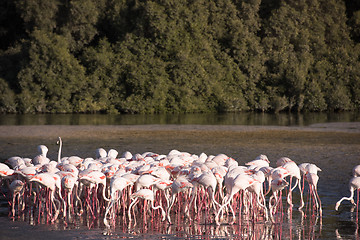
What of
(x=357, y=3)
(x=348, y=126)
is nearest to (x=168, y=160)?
(x=348, y=126)

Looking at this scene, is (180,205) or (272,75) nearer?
(180,205)

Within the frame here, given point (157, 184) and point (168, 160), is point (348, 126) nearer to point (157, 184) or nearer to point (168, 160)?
point (168, 160)

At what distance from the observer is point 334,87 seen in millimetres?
43969

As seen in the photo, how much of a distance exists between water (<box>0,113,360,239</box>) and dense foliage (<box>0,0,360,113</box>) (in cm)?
1208

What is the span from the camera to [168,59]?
4162 centimetres

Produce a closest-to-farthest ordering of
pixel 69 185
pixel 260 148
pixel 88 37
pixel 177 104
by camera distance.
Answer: pixel 69 185, pixel 260 148, pixel 177 104, pixel 88 37

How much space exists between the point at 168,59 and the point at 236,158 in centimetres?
2669

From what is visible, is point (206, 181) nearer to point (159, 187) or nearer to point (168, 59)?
point (159, 187)

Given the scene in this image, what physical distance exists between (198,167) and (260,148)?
864 centimetres

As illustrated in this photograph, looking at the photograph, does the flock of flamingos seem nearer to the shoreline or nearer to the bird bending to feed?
the bird bending to feed

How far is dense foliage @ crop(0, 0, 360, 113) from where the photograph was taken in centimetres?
3884

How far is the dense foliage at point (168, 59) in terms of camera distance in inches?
1529

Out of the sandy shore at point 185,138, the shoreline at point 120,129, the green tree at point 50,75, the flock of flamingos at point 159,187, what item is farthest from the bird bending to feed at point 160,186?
the green tree at point 50,75

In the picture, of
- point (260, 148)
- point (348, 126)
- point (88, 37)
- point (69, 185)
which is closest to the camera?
point (69, 185)
